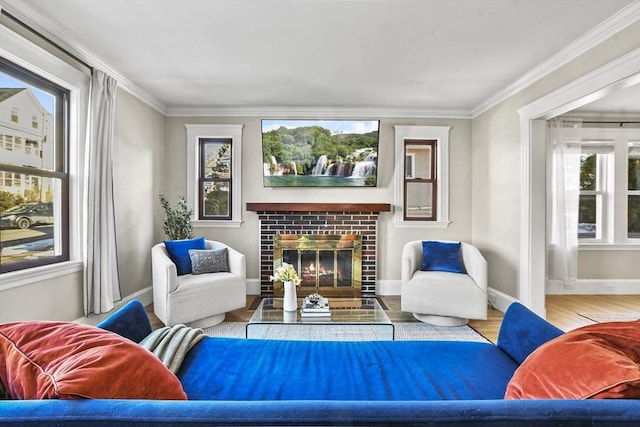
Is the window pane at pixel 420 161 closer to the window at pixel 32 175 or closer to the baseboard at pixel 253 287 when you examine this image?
the baseboard at pixel 253 287

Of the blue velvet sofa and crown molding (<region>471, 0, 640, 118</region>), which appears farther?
crown molding (<region>471, 0, 640, 118</region>)

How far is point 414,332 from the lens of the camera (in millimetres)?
3377

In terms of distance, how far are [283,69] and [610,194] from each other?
4.86 metres

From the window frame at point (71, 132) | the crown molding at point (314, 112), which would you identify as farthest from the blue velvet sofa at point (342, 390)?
the crown molding at point (314, 112)

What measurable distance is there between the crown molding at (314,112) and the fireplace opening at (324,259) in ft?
5.45

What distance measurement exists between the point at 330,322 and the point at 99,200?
7.83ft

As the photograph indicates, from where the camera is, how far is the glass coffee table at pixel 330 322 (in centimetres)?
268

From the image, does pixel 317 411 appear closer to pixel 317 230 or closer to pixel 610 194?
pixel 317 230

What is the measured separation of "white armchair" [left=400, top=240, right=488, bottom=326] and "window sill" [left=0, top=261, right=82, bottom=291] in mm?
3177

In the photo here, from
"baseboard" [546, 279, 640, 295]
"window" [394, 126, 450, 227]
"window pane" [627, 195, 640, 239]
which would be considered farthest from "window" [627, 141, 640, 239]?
"window" [394, 126, 450, 227]

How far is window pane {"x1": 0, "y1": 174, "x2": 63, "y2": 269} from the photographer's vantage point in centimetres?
245

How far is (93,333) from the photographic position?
1141 millimetres

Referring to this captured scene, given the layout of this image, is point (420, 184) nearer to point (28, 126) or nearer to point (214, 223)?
point (214, 223)

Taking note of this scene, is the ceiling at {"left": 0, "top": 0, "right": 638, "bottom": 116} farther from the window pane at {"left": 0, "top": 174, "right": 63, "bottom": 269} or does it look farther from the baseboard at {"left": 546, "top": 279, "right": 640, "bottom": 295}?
the baseboard at {"left": 546, "top": 279, "right": 640, "bottom": 295}
